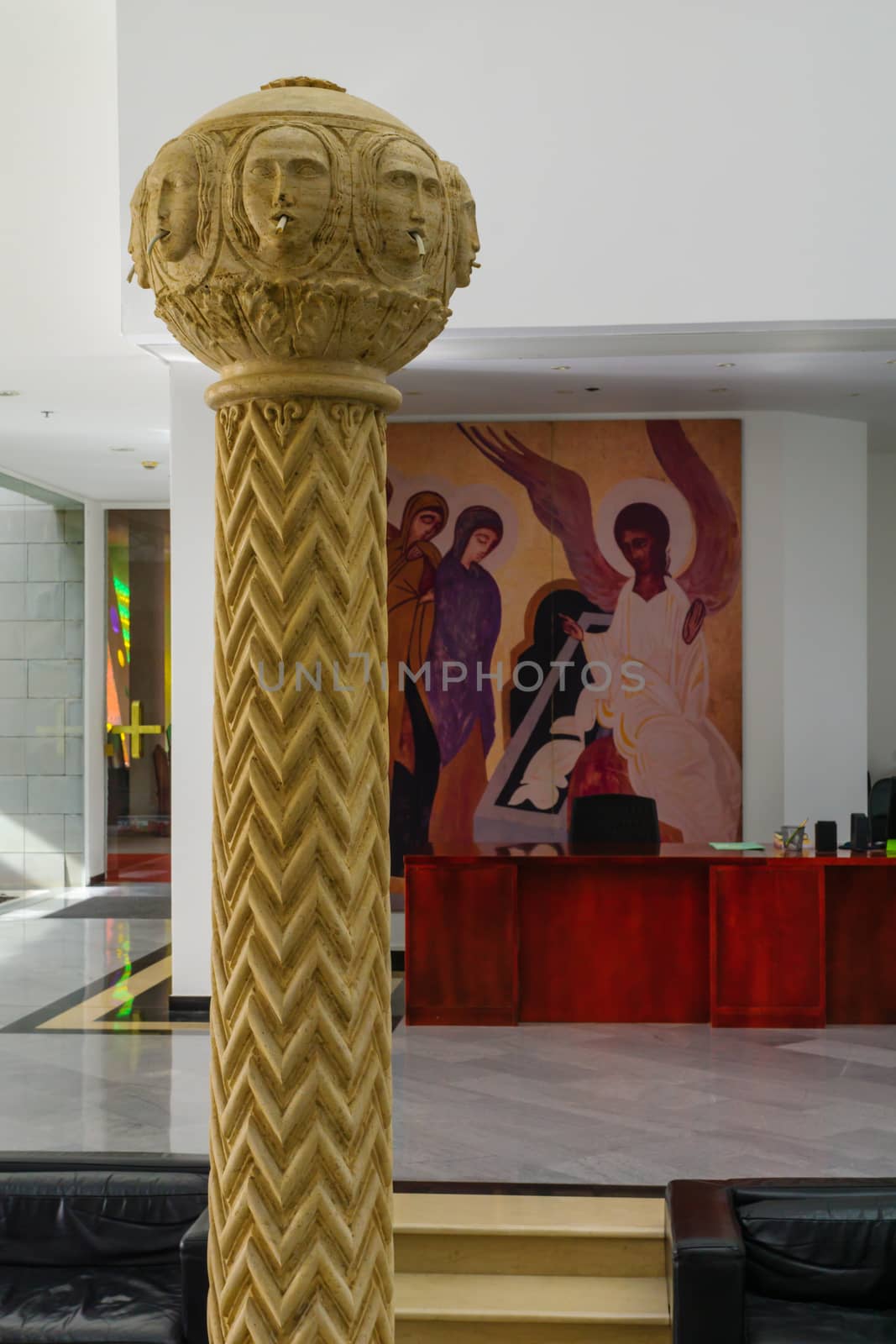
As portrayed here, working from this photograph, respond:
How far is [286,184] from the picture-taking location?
1.56 m

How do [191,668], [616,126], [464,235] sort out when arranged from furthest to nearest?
1. [191,668]
2. [616,126]
3. [464,235]

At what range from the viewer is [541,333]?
23.4ft

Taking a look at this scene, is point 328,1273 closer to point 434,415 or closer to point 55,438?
point 434,415

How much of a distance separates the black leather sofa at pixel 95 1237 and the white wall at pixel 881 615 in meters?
8.72

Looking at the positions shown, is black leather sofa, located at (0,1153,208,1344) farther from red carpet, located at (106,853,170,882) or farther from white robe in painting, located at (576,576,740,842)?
red carpet, located at (106,853,170,882)

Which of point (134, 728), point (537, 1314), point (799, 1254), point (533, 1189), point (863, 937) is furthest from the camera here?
point (134, 728)

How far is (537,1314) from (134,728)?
994 centimetres

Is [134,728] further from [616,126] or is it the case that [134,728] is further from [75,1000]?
[616,126]

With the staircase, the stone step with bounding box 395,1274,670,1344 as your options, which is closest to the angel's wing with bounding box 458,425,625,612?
the staircase

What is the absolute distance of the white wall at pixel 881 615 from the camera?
1201 cm

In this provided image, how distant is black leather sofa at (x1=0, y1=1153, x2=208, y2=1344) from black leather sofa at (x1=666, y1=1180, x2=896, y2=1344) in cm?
157

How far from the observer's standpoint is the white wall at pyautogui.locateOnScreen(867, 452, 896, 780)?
39.4ft

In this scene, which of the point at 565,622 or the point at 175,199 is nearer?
the point at 175,199

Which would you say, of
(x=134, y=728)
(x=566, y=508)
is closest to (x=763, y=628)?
(x=566, y=508)
